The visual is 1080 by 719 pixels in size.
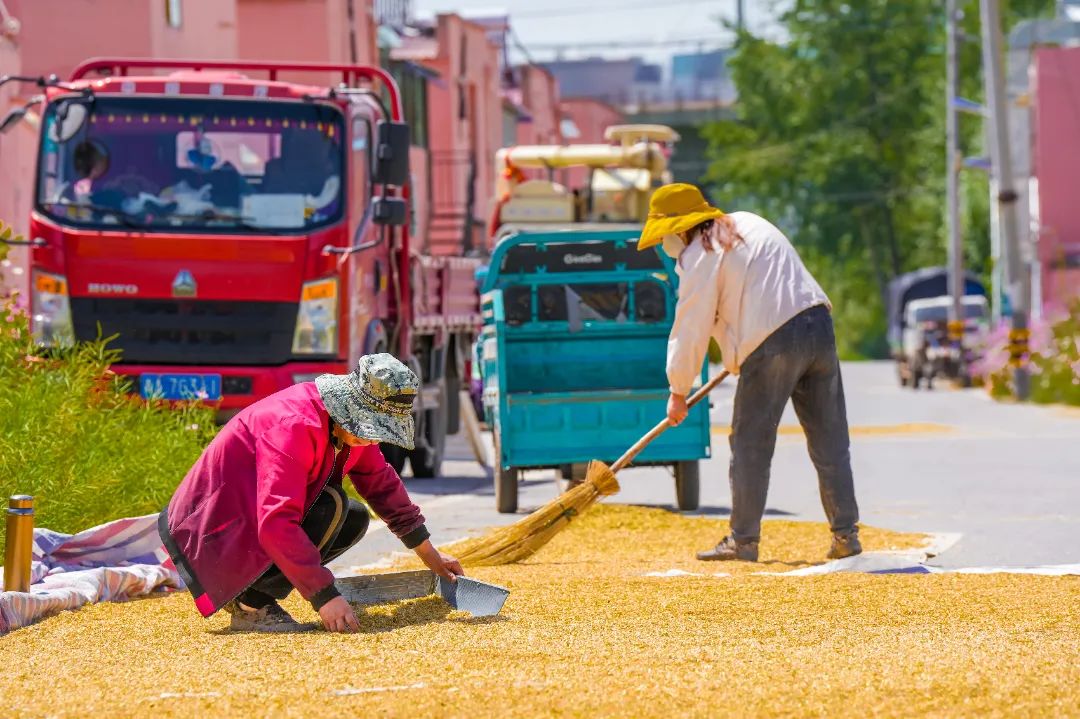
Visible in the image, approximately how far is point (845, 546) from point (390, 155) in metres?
6.19

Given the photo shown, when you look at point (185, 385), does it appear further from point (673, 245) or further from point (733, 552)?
point (733, 552)

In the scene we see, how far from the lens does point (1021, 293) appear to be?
32.6 meters

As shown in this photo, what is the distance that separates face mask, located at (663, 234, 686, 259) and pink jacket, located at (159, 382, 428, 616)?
297 centimetres

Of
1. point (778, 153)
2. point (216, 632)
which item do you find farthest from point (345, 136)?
point (778, 153)

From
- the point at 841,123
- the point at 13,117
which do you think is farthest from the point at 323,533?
the point at 841,123

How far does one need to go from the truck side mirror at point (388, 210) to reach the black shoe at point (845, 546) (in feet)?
19.9

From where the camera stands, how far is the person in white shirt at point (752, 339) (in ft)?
33.8

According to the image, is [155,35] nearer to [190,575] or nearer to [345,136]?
[345,136]

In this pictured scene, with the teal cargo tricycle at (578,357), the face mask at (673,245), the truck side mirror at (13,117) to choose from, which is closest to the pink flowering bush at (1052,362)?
the teal cargo tricycle at (578,357)

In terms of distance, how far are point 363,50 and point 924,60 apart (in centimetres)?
4422

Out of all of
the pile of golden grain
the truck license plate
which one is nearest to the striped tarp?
the pile of golden grain

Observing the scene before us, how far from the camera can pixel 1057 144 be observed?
157 feet

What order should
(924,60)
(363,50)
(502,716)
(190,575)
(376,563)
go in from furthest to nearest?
1. (924,60)
2. (363,50)
3. (376,563)
4. (190,575)
5. (502,716)

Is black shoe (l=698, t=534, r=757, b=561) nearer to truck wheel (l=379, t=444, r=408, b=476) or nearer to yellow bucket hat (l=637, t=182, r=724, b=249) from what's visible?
yellow bucket hat (l=637, t=182, r=724, b=249)
